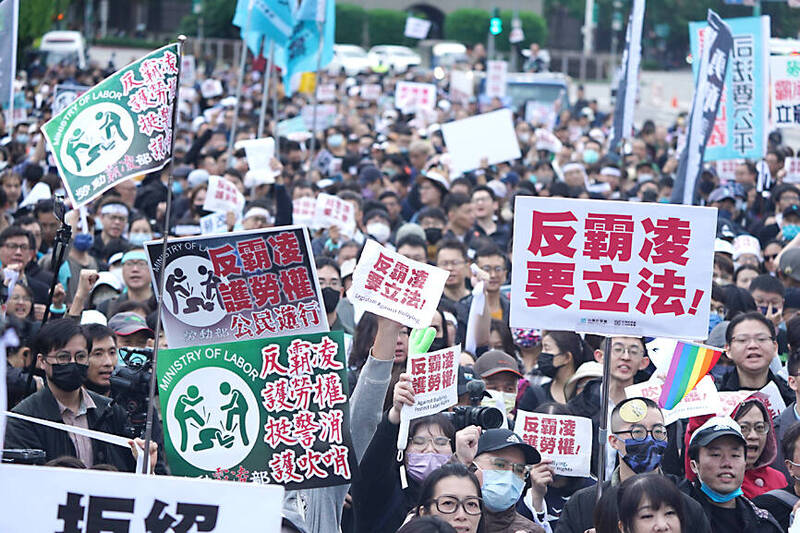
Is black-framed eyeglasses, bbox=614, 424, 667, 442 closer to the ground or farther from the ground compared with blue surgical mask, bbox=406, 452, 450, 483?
farther from the ground

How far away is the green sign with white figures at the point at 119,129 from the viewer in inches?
215

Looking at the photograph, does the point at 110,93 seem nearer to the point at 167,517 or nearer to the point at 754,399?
the point at 167,517

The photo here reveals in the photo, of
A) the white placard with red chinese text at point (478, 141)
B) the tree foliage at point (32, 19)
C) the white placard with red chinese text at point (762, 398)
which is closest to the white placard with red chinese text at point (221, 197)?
the white placard with red chinese text at point (478, 141)

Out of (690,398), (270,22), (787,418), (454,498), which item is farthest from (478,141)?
(454,498)

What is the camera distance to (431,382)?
5.33 meters

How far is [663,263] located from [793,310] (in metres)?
3.13

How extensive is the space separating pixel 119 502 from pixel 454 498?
1.44 m

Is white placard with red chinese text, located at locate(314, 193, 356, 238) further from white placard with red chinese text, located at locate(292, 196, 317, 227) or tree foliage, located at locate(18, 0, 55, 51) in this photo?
tree foliage, located at locate(18, 0, 55, 51)

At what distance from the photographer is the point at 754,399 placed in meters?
5.92

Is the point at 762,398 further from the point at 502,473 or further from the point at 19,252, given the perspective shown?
the point at 19,252

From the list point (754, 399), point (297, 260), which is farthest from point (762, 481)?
point (297, 260)

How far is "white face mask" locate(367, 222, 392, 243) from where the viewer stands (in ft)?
35.2

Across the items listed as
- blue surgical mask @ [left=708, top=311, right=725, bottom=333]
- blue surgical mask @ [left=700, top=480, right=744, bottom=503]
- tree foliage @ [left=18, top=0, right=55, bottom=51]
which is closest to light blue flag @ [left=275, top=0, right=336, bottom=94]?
blue surgical mask @ [left=708, top=311, right=725, bottom=333]

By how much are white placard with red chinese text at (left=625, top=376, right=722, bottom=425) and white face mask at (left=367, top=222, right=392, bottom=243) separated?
195 inches
